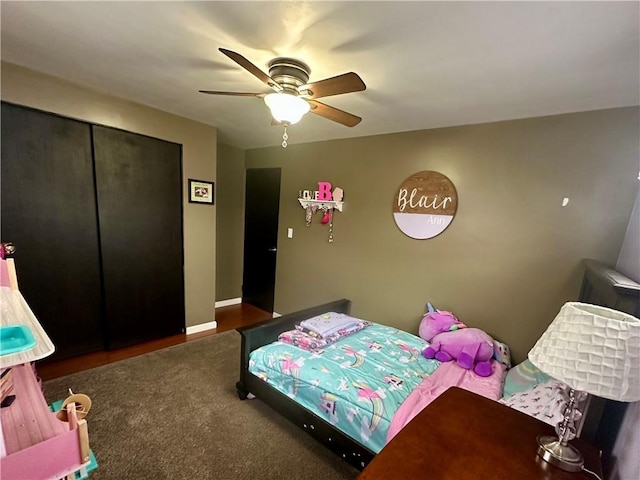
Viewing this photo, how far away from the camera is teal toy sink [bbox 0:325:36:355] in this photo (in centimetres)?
60

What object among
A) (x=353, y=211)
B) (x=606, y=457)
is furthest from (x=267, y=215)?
(x=606, y=457)

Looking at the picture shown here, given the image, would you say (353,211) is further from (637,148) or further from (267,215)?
(637,148)

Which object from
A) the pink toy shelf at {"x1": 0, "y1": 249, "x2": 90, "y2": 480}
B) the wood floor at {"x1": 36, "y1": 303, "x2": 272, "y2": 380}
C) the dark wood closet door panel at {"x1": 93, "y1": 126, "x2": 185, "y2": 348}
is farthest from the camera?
the dark wood closet door panel at {"x1": 93, "y1": 126, "x2": 185, "y2": 348}

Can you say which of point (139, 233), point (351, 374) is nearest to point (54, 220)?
point (139, 233)

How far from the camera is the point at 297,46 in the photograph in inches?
57.3

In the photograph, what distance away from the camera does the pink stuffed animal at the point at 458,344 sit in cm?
206

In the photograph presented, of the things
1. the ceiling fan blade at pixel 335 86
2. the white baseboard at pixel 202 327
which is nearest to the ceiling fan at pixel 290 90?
the ceiling fan blade at pixel 335 86

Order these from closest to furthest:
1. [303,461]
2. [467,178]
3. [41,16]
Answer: [41,16]
[303,461]
[467,178]

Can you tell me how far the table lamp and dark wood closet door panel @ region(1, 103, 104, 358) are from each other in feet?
10.9

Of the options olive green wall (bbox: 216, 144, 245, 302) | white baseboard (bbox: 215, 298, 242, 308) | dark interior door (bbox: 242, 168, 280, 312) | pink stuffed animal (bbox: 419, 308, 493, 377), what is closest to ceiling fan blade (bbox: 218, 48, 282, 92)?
pink stuffed animal (bbox: 419, 308, 493, 377)

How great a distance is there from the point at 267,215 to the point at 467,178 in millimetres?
2626

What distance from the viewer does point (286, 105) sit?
1558mm

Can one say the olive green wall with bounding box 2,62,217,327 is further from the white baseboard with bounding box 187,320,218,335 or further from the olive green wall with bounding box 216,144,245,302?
the olive green wall with bounding box 216,144,245,302

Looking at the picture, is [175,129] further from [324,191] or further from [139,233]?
[324,191]
